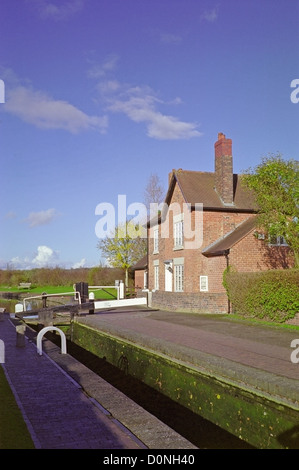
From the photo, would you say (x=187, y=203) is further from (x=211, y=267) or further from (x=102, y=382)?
(x=102, y=382)

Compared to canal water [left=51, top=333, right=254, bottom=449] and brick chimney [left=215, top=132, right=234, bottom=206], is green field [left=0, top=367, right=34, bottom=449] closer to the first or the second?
canal water [left=51, top=333, right=254, bottom=449]

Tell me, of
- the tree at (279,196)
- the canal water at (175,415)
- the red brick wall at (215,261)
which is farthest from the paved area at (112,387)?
the red brick wall at (215,261)

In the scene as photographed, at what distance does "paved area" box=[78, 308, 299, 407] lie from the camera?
8.05m

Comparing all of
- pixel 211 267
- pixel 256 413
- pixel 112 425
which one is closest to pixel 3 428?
pixel 112 425

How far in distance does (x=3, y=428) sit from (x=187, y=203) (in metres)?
22.4

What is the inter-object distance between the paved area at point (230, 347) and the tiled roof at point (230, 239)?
15.9 feet

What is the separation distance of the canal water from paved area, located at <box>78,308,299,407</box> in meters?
1.01

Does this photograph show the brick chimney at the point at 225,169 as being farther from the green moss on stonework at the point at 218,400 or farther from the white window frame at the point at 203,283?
the green moss on stonework at the point at 218,400

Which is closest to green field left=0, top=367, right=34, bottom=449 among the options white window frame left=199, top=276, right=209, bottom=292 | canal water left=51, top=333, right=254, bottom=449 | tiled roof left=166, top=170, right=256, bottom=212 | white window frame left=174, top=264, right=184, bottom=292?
canal water left=51, top=333, right=254, bottom=449

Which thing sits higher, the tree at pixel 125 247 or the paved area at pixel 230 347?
the tree at pixel 125 247

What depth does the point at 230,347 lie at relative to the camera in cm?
1269

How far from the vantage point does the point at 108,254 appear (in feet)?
170

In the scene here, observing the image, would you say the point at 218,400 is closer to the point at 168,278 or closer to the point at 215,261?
the point at 215,261

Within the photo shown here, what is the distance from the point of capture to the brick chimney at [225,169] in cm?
2767
